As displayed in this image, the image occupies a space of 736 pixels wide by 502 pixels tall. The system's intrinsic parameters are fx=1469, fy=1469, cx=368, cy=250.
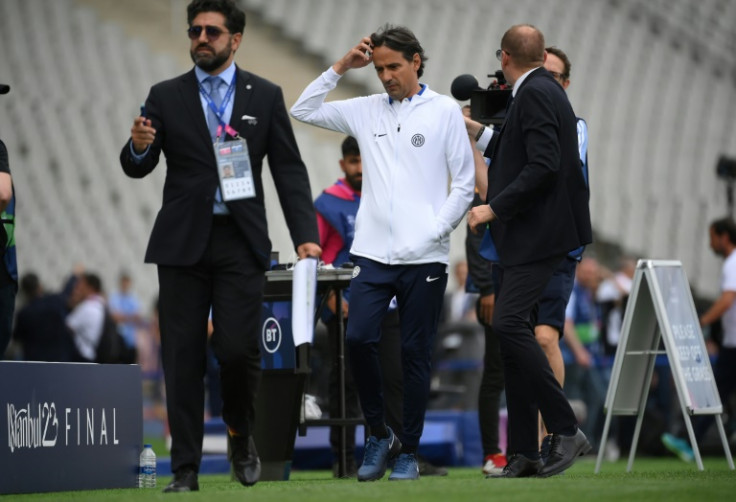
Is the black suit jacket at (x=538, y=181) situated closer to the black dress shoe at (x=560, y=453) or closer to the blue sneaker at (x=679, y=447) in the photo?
the black dress shoe at (x=560, y=453)

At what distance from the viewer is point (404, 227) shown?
6441mm

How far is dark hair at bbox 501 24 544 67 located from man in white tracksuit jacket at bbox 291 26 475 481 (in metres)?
0.37

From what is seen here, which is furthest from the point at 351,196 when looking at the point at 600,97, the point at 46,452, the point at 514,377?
the point at 600,97

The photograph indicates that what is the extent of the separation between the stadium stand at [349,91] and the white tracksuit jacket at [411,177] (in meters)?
12.3

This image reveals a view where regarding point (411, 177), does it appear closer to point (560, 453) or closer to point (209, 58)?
point (209, 58)

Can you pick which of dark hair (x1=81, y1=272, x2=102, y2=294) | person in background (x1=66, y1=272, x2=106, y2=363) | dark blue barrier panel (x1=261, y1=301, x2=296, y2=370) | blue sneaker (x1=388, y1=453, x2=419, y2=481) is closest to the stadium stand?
person in background (x1=66, y1=272, x2=106, y2=363)

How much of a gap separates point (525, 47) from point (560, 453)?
5.89ft

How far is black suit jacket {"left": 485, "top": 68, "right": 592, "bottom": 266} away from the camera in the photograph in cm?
623

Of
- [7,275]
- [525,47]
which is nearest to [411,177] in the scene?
[525,47]

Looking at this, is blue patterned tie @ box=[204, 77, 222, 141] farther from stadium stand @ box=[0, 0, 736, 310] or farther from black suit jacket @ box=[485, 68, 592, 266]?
stadium stand @ box=[0, 0, 736, 310]

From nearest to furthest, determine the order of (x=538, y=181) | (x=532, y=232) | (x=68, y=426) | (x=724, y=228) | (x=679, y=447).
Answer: (x=538, y=181), (x=532, y=232), (x=68, y=426), (x=724, y=228), (x=679, y=447)

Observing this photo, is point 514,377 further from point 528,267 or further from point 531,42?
point 531,42

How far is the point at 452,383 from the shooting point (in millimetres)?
12977

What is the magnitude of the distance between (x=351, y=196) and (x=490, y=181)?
6.09ft
